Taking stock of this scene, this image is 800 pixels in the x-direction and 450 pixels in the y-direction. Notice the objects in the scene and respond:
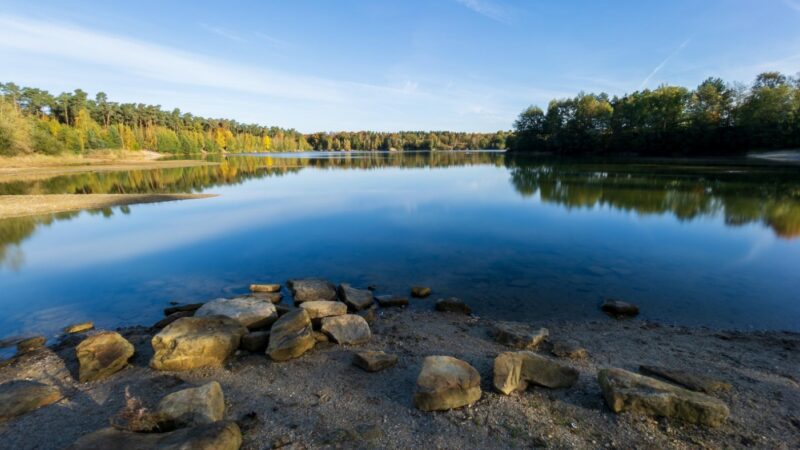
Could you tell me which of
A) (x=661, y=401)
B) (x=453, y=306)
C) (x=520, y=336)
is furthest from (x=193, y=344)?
(x=661, y=401)

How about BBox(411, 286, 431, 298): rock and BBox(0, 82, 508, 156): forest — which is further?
BBox(0, 82, 508, 156): forest

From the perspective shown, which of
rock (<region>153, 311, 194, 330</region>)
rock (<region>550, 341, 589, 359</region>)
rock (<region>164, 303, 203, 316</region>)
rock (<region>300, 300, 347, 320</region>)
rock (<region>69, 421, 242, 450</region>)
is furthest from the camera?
rock (<region>164, 303, 203, 316</region>)

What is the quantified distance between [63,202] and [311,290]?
29.1 meters

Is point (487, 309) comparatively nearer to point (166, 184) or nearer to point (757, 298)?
point (757, 298)

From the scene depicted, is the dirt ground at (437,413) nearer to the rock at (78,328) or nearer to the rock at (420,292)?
the rock at (78,328)

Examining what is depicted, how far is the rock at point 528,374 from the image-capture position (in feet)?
18.6

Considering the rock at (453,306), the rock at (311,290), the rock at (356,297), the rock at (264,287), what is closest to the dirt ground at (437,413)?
the rock at (453,306)

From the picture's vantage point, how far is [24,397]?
5.59m

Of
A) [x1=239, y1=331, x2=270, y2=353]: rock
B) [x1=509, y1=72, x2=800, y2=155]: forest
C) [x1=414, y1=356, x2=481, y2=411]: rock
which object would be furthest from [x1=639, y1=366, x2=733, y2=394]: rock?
[x1=509, y1=72, x2=800, y2=155]: forest

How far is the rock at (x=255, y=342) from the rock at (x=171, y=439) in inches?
112

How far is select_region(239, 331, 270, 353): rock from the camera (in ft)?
24.0

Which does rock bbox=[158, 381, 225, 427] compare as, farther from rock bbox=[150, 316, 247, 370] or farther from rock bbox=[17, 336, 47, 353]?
rock bbox=[17, 336, 47, 353]

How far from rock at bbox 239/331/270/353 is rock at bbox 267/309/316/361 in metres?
0.24

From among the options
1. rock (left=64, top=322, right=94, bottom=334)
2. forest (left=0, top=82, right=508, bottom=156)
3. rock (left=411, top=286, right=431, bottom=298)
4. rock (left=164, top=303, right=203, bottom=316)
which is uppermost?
forest (left=0, top=82, right=508, bottom=156)
